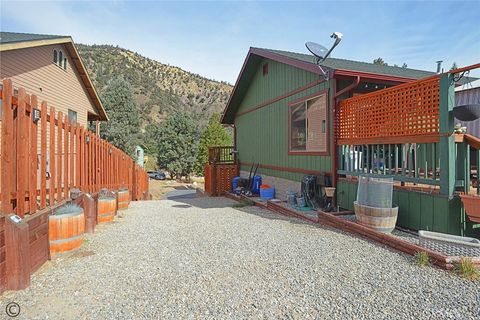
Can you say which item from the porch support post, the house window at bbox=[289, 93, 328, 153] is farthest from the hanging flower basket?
the house window at bbox=[289, 93, 328, 153]

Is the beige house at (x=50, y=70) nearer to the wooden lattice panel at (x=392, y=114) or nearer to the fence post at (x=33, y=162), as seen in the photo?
the fence post at (x=33, y=162)

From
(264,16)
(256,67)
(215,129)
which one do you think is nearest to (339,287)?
(256,67)

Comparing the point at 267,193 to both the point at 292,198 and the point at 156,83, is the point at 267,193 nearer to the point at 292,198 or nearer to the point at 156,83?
the point at 292,198

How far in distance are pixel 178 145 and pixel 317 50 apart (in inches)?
1115

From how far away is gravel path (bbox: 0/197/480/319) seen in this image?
99.6 inches

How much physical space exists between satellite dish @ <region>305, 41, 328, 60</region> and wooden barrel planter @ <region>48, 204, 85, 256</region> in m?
5.94

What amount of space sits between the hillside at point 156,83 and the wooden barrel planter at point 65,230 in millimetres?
52985

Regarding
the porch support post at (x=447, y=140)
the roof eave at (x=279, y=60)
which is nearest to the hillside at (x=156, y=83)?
the roof eave at (x=279, y=60)

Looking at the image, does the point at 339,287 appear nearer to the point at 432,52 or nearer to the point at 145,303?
the point at 145,303

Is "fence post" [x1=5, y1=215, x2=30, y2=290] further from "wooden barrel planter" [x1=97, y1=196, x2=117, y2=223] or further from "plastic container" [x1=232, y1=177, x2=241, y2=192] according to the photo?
"plastic container" [x1=232, y1=177, x2=241, y2=192]

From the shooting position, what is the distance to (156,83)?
218ft

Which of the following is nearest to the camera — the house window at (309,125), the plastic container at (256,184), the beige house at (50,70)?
the house window at (309,125)

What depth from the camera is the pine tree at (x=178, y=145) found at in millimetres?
34062

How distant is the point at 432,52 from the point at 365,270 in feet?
59.3
